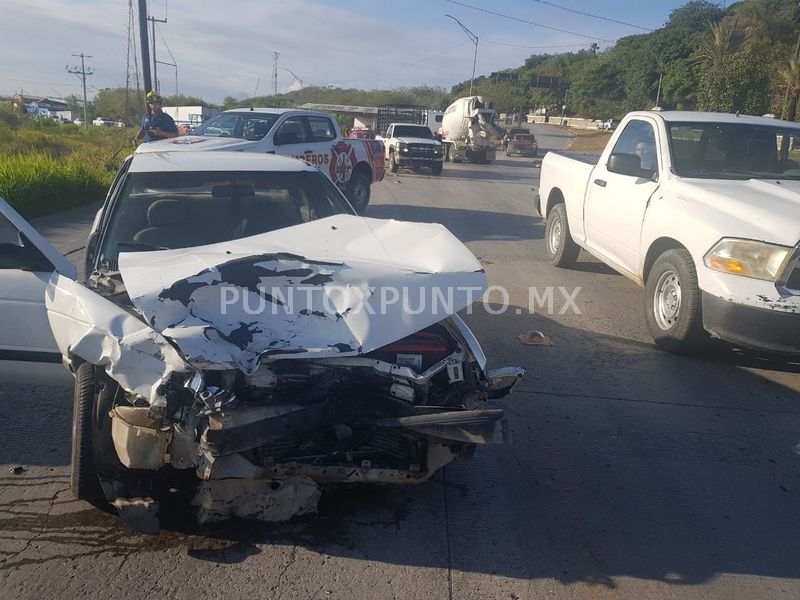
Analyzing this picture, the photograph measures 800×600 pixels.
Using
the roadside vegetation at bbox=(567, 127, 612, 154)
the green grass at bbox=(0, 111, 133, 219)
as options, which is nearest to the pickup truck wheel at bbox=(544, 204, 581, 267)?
Answer: the green grass at bbox=(0, 111, 133, 219)

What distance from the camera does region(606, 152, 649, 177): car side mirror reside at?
20.9ft

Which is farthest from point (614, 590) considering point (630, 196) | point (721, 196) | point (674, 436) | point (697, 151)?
point (697, 151)

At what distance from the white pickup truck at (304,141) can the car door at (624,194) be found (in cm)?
502

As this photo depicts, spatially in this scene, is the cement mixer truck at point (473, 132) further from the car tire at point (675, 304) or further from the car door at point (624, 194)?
the car tire at point (675, 304)

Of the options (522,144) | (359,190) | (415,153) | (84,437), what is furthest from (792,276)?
(522,144)

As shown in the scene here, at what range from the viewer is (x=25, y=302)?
3529 millimetres

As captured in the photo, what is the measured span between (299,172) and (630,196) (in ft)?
11.3

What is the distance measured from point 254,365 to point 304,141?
9289 millimetres

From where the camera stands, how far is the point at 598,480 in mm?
3781

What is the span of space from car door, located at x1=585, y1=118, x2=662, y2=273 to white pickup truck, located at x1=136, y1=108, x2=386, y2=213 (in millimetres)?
5023

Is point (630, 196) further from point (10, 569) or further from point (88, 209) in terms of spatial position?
Answer: point (88, 209)

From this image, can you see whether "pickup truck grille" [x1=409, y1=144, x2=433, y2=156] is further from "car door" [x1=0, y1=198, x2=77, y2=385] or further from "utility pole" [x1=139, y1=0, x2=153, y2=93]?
"car door" [x1=0, y1=198, x2=77, y2=385]

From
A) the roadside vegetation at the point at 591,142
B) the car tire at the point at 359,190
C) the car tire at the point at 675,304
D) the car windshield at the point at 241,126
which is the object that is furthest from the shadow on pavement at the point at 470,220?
the roadside vegetation at the point at 591,142

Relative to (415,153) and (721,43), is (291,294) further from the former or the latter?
(721,43)
